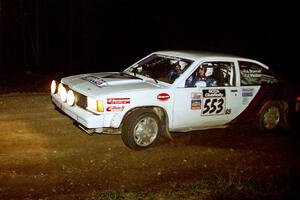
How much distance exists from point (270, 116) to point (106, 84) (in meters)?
3.60

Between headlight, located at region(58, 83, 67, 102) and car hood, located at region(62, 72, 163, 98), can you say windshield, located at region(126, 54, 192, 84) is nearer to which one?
car hood, located at region(62, 72, 163, 98)

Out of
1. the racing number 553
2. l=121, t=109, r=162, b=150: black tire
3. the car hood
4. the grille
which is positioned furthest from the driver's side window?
the grille

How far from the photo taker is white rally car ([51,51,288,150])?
279 inches

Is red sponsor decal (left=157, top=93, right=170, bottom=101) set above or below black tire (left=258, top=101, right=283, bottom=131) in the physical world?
above

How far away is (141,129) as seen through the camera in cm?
736

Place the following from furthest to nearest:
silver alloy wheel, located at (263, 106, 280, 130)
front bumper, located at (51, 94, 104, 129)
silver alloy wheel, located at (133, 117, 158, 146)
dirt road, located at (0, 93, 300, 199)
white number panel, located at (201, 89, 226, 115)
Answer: silver alloy wheel, located at (263, 106, 280, 130), white number panel, located at (201, 89, 226, 115), silver alloy wheel, located at (133, 117, 158, 146), front bumper, located at (51, 94, 104, 129), dirt road, located at (0, 93, 300, 199)

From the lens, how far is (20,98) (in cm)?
1084

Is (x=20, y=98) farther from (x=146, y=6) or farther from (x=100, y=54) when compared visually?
(x=146, y=6)

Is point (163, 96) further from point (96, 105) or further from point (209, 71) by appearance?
point (209, 71)

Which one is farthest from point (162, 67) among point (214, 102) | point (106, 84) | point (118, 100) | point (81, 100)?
point (81, 100)

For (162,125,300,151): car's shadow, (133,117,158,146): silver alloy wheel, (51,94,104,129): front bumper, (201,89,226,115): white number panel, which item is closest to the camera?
(51,94,104,129): front bumper

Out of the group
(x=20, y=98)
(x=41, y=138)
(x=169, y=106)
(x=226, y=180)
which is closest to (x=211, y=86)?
(x=169, y=106)

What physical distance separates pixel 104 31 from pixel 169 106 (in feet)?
76.5

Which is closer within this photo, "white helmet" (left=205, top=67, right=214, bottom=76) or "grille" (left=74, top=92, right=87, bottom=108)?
"grille" (left=74, top=92, right=87, bottom=108)
